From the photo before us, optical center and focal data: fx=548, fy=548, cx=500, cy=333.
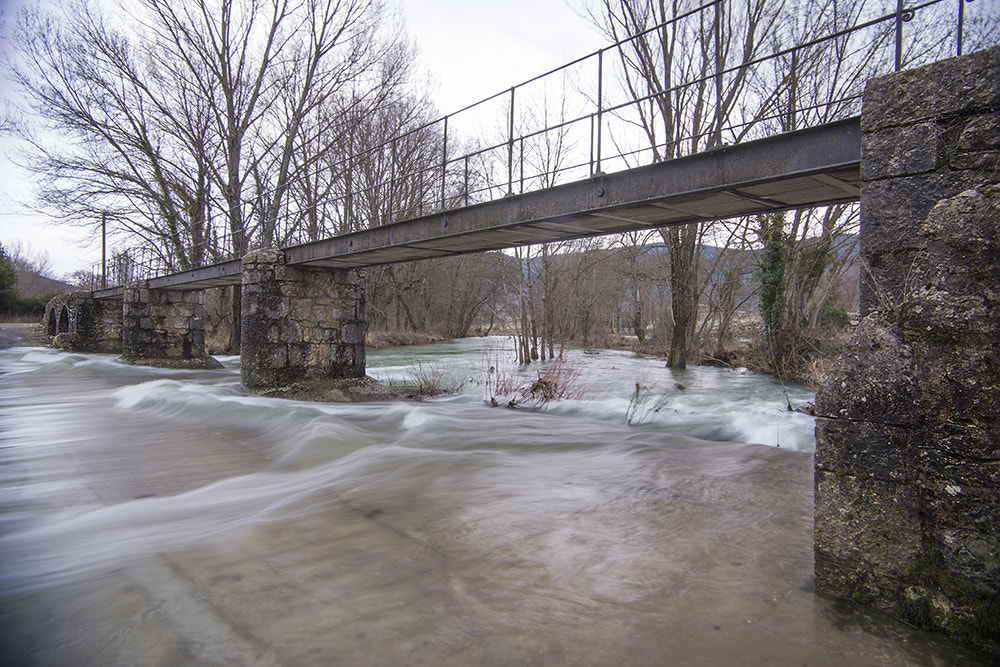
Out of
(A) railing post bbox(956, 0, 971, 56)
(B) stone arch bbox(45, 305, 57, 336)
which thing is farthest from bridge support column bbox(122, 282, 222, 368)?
(A) railing post bbox(956, 0, 971, 56)

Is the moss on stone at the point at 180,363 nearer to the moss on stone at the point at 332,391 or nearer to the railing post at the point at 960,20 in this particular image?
the moss on stone at the point at 332,391

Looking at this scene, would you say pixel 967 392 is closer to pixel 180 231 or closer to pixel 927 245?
pixel 927 245

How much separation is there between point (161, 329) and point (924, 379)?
19912 mm

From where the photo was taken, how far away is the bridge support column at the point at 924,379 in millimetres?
2396

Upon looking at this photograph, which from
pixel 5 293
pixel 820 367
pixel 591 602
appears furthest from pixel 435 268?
pixel 591 602

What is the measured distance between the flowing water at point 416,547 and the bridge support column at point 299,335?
2.05 metres

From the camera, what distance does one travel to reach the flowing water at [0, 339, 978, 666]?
A: 8.82ft

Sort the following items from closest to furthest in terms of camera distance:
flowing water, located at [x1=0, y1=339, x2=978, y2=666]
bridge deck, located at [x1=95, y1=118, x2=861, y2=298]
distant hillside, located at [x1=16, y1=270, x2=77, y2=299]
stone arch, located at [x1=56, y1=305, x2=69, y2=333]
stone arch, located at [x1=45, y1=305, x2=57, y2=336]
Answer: flowing water, located at [x1=0, y1=339, x2=978, y2=666], bridge deck, located at [x1=95, y1=118, x2=861, y2=298], stone arch, located at [x1=56, y1=305, x2=69, y2=333], stone arch, located at [x1=45, y1=305, x2=57, y2=336], distant hillside, located at [x1=16, y1=270, x2=77, y2=299]

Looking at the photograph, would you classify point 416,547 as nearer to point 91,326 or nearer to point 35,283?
point 91,326

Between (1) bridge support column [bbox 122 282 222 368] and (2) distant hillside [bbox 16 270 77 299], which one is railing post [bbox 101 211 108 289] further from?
(2) distant hillside [bbox 16 270 77 299]

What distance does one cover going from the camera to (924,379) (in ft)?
8.27

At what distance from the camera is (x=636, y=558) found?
12.3 ft

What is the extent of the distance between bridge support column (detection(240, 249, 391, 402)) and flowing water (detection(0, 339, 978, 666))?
6.73 feet

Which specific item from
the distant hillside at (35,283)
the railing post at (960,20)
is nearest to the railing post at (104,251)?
the railing post at (960,20)
